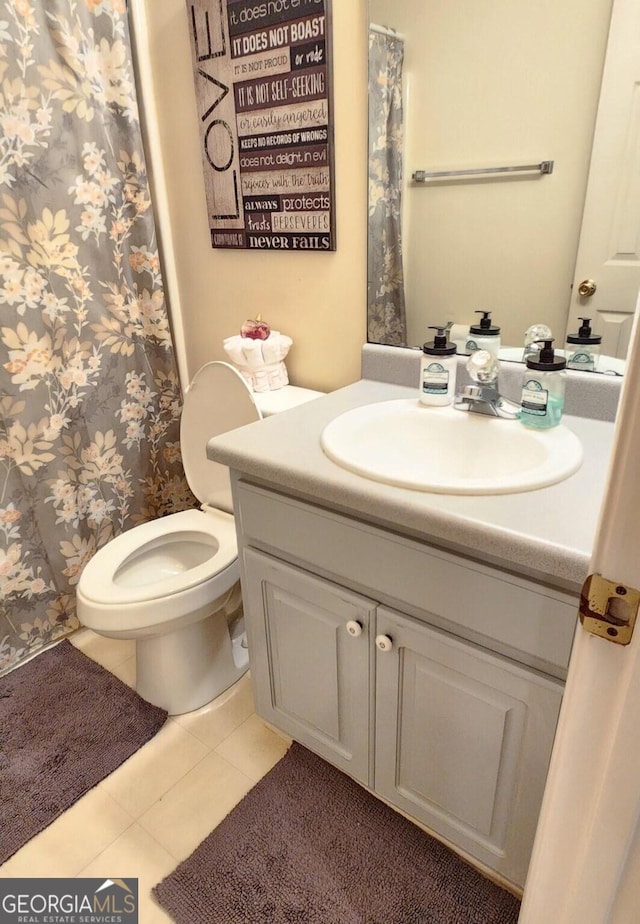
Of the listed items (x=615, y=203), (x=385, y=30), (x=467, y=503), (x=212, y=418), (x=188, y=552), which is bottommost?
(x=188, y=552)

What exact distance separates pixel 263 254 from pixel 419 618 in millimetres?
1115

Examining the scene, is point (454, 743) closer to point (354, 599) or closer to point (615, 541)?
point (354, 599)

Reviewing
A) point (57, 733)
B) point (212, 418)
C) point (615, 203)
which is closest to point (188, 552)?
point (212, 418)

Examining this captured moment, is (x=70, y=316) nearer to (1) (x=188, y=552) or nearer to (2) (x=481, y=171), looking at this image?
(1) (x=188, y=552)

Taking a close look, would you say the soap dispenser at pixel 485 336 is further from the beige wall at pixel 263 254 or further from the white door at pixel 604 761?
the white door at pixel 604 761

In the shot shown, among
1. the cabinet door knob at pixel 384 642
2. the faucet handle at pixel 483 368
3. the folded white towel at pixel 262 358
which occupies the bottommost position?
the cabinet door knob at pixel 384 642

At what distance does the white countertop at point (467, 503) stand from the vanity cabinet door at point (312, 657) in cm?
20

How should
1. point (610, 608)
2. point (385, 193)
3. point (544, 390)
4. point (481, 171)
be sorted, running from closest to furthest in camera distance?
point (610, 608)
point (544, 390)
point (481, 171)
point (385, 193)

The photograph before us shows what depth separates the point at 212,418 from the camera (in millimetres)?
1558

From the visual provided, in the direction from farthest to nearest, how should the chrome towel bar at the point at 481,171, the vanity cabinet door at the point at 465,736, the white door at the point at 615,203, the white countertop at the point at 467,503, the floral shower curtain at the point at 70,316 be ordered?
the floral shower curtain at the point at 70,316, the chrome towel bar at the point at 481,171, the white door at the point at 615,203, the vanity cabinet door at the point at 465,736, the white countertop at the point at 467,503

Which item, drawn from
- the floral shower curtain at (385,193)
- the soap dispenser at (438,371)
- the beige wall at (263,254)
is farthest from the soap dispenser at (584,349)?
the beige wall at (263,254)

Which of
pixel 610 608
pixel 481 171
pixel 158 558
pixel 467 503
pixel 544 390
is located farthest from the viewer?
pixel 158 558

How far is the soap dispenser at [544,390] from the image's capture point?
105 cm

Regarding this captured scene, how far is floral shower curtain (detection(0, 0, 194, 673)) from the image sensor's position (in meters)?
1.43
